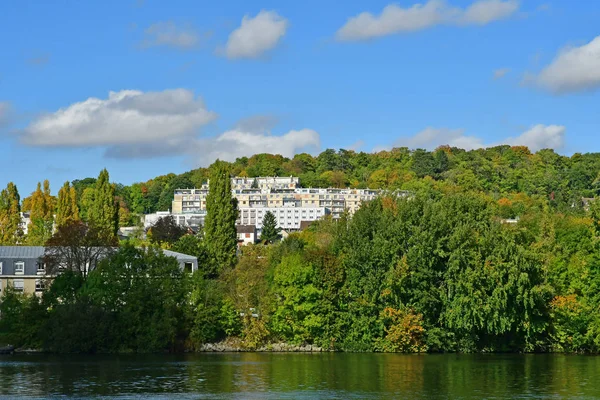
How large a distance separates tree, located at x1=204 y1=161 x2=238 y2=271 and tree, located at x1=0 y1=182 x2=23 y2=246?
32.0 metres

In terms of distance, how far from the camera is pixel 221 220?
90625 mm

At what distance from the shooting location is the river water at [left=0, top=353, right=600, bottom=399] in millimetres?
43188

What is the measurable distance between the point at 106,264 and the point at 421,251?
80.5 ft

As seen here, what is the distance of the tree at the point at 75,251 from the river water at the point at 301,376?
11.9 metres

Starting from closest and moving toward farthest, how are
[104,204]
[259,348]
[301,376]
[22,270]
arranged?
[301,376], [259,348], [22,270], [104,204]

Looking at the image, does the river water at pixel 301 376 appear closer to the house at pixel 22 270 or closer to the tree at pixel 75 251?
the tree at pixel 75 251

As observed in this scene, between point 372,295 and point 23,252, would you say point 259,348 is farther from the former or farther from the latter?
point 23,252

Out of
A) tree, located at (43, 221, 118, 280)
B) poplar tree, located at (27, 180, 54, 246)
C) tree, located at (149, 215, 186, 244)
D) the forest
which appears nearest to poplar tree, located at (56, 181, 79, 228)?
poplar tree, located at (27, 180, 54, 246)

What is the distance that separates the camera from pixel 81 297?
221 ft

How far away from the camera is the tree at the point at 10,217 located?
116625 millimetres

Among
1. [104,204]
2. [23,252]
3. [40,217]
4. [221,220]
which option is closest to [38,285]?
[23,252]

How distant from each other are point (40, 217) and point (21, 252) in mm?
52059

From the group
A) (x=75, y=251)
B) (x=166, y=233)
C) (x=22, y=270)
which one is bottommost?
(x=22, y=270)

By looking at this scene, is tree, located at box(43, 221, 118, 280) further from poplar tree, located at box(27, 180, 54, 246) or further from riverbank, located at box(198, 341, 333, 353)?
poplar tree, located at box(27, 180, 54, 246)
